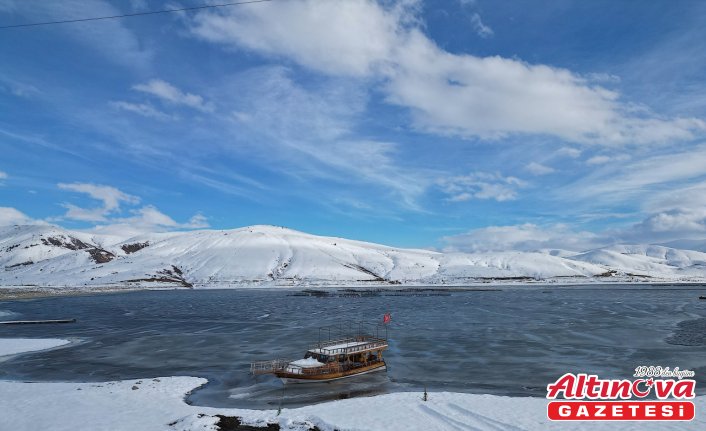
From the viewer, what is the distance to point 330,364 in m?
40.4

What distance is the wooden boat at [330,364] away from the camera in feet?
127

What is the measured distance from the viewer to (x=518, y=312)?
94.8m

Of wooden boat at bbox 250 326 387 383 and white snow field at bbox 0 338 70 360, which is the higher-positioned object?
wooden boat at bbox 250 326 387 383

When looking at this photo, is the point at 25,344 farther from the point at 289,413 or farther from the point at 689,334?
the point at 689,334

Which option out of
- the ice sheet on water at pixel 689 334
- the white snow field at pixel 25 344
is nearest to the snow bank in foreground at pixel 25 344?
the white snow field at pixel 25 344

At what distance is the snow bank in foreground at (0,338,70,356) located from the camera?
5378cm

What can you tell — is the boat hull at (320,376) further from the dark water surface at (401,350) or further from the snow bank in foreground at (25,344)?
the snow bank in foreground at (25,344)

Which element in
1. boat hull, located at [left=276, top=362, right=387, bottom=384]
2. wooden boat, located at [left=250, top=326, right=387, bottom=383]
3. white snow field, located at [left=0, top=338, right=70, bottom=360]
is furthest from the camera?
white snow field, located at [left=0, top=338, right=70, bottom=360]

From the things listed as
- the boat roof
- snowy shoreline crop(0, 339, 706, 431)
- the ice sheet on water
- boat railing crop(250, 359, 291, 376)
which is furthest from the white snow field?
the ice sheet on water

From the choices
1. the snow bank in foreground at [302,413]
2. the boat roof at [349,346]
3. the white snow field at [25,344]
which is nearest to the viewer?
the snow bank in foreground at [302,413]

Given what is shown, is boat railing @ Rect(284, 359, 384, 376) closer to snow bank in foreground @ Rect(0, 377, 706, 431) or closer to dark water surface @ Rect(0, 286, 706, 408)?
dark water surface @ Rect(0, 286, 706, 408)

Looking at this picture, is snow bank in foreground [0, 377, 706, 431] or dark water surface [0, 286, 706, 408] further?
dark water surface [0, 286, 706, 408]

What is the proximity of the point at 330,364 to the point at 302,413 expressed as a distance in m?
12.6

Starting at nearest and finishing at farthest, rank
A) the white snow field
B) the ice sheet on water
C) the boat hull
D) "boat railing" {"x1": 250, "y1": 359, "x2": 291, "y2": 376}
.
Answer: the boat hull < "boat railing" {"x1": 250, "y1": 359, "x2": 291, "y2": 376} < the white snow field < the ice sheet on water
